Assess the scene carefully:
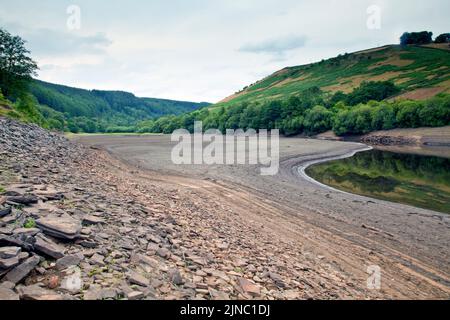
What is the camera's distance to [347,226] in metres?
15.7

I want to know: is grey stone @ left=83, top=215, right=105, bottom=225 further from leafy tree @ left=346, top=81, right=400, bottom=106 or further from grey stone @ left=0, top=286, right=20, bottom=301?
leafy tree @ left=346, top=81, right=400, bottom=106

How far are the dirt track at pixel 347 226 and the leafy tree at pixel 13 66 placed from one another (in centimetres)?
4662

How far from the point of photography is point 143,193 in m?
15.1

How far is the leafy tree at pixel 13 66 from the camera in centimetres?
5488

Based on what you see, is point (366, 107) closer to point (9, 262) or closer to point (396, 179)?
point (396, 179)

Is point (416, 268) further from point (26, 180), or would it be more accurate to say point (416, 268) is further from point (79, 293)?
point (26, 180)

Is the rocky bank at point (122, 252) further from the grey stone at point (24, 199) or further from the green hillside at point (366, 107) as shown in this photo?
the green hillside at point (366, 107)

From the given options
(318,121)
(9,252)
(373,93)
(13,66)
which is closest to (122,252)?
(9,252)

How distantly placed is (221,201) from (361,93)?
13371 cm

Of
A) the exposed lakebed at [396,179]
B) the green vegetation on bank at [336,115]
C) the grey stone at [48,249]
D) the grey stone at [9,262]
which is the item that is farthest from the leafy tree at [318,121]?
the grey stone at [9,262]

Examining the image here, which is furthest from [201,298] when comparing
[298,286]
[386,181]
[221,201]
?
[386,181]

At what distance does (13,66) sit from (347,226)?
6606 cm

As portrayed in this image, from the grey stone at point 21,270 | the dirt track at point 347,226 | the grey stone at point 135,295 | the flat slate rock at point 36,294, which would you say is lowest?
the dirt track at point 347,226

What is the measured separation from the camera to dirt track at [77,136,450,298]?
1031cm
